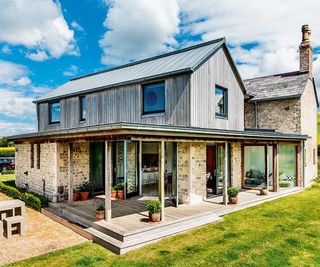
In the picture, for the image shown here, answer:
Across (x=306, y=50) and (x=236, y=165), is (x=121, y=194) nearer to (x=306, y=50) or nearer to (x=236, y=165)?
(x=236, y=165)

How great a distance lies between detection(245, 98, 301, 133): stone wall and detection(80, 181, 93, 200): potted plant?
12.8m

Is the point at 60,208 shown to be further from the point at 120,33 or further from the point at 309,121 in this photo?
the point at 309,121

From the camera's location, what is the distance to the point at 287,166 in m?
16.3

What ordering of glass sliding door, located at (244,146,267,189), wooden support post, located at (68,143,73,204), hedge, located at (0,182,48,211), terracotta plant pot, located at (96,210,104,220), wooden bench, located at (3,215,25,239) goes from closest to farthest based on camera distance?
wooden bench, located at (3,215,25,239) < terracotta plant pot, located at (96,210,104,220) < hedge, located at (0,182,48,211) < wooden support post, located at (68,143,73,204) < glass sliding door, located at (244,146,267,189)

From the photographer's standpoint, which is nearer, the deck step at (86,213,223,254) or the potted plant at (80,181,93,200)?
the deck step at (86,213,223,254)

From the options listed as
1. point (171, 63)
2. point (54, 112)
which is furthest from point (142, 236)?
point (54, 112)

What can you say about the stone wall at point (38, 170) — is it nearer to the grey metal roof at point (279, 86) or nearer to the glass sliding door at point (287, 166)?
the glass sliding door at point (287, 166)

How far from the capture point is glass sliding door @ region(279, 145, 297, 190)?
16031 mm

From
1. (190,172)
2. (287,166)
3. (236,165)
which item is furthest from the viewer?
(287,166)

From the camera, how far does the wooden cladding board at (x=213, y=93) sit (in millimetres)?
11812

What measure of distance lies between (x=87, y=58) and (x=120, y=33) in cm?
1365

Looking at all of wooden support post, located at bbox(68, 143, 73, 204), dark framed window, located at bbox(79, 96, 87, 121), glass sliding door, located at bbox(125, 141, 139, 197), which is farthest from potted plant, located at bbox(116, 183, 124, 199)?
dark framed window, located at bbox(79, 96, 87, 121)

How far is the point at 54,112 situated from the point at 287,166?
642 inches

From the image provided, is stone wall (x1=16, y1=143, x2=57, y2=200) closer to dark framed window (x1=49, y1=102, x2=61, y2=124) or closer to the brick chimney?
dark framed window (x1=49, y1=102, x2=61, y2=124)
